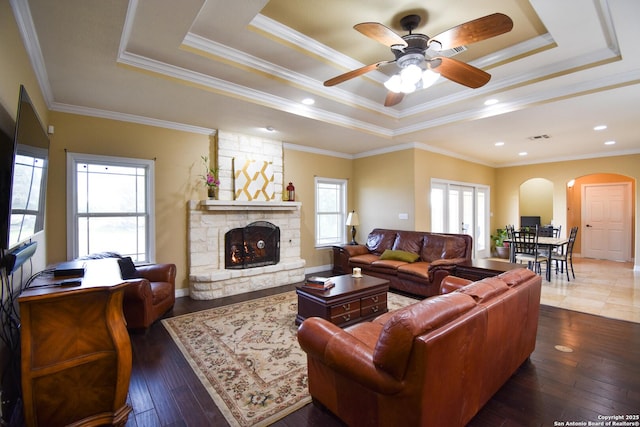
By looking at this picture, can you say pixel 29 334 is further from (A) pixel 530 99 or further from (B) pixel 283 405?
(A) pixel 530 99

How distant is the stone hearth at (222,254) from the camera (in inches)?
178

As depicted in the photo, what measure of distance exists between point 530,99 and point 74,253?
627 cm

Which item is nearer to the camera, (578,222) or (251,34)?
(251,34)

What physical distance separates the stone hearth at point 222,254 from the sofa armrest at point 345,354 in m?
3.04

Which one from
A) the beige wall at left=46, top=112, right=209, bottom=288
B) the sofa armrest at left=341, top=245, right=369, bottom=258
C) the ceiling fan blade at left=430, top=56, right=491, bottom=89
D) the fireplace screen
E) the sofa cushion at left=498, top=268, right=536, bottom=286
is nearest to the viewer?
the sofa cushion at left=498, top=268, right=536, bottom=286

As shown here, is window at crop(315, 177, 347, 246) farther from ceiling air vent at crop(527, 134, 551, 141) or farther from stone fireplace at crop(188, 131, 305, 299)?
ceiling air vent at crop(527, 134, 551, 141)

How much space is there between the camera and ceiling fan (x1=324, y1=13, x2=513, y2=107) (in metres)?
2.08

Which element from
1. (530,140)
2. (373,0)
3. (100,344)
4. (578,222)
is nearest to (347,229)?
(530,140)

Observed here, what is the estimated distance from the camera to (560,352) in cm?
276

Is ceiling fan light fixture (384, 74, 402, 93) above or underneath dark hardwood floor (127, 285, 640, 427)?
above

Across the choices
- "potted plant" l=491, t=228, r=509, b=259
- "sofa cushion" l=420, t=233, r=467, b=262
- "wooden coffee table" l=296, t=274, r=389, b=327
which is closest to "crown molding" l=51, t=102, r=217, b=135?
"wooden coffee table" l=296, t=274, r=389, b=327

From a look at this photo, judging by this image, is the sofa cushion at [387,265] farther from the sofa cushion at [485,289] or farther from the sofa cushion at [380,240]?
the sofa cushion at [485,289]

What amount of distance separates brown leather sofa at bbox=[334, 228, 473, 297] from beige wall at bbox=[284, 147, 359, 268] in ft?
1.75

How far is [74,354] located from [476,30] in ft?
11.0
